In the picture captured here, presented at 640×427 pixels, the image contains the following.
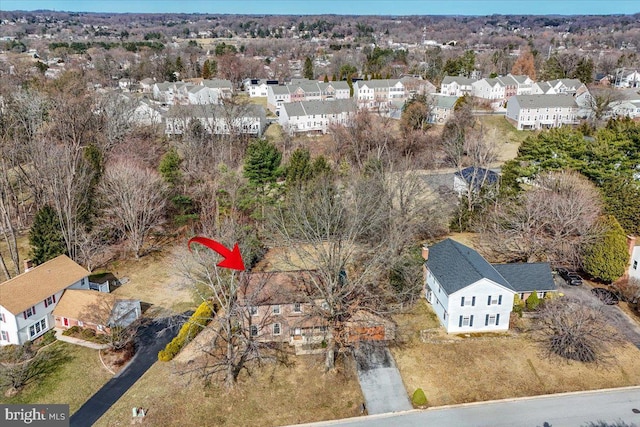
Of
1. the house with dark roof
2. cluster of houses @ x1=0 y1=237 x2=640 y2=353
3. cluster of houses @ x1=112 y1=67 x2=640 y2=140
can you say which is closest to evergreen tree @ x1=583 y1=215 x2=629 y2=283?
the house with dark roof

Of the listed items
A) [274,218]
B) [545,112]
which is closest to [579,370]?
[274,218]

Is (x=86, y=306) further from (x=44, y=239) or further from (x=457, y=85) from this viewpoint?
(x=457, y=85)

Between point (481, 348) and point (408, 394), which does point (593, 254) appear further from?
point (408, 394)

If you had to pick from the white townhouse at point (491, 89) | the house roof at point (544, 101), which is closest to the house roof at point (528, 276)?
the house roof at point (544, 101)

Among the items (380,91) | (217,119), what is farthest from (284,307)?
(380,91)

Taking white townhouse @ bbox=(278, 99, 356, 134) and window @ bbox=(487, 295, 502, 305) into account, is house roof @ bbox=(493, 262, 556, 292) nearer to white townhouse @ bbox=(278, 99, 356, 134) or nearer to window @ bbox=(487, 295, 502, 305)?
window @ bbox=(487, 295, 502, 305)

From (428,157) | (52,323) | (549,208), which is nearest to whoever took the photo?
(52,323)

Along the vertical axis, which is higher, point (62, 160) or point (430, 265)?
point (62, 160)
